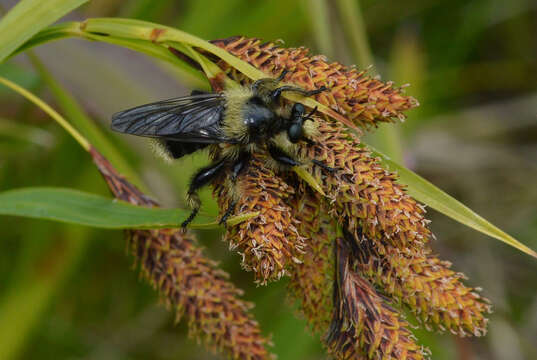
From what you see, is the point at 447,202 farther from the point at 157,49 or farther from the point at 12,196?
the point at 12,196

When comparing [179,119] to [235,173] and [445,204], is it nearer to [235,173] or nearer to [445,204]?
[235,173]

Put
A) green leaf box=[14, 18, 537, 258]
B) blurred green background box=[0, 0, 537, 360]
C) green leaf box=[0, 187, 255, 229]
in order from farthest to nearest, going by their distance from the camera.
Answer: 1. blurred green background box=[0, 0, 537, 360]
2. green leaf box=[0, 187, 255, 229]
3. green leaf box=[14, 18, 537, 258]

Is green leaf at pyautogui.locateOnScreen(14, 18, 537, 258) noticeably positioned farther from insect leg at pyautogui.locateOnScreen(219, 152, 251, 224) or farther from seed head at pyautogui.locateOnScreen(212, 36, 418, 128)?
insect leg at pyautogui.locateOnScreen(219, 152, 251, 224)

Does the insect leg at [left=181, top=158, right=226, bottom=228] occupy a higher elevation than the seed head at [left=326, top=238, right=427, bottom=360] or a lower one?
higher

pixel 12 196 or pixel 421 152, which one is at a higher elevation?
pixel 421 152

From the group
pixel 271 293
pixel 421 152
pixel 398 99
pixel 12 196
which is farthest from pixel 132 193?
pixel 421 152

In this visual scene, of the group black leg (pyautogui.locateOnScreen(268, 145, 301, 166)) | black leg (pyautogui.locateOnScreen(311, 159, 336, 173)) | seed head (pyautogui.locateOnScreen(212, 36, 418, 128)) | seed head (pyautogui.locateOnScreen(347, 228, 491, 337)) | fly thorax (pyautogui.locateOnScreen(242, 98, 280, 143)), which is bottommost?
seed head (pyautogui.locateOnScreen(347, 228, 491, 337))

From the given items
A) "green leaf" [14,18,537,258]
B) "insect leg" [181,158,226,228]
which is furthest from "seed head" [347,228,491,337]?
"insect leg" [181,158,226,228]

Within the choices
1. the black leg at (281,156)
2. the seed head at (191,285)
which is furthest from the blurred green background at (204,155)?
the black leg at (281,156)
